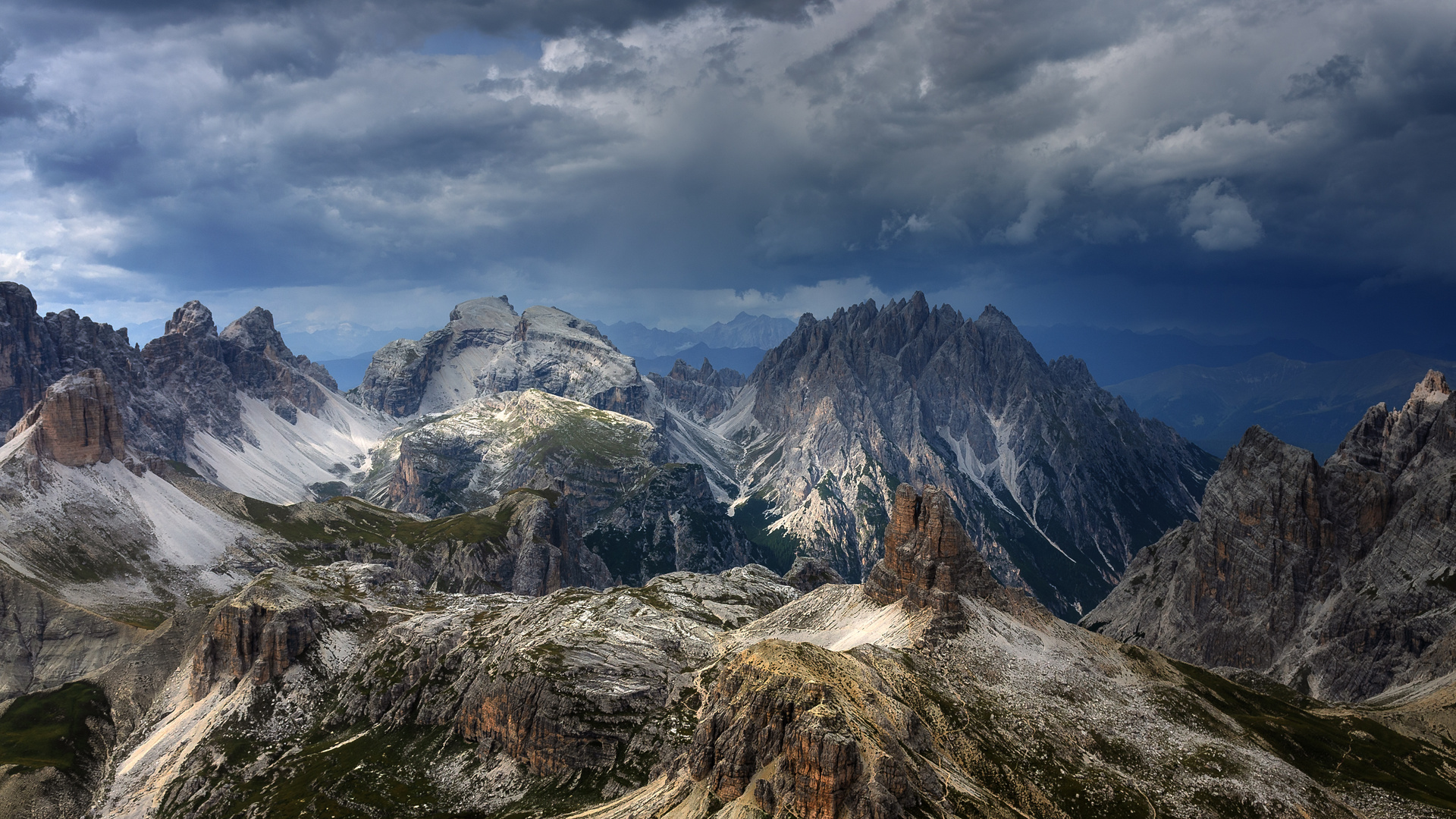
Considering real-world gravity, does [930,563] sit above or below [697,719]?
above

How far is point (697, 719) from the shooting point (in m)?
119

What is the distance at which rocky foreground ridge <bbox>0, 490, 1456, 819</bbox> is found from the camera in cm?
8881

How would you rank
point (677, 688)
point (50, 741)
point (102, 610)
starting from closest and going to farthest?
point (677, 688)
point (50, 741)
point (102, 610)

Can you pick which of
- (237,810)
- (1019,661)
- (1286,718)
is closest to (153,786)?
(237,810)

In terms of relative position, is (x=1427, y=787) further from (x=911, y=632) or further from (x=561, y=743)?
(x=561, y=743)

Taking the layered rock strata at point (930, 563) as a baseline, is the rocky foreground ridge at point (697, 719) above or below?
below

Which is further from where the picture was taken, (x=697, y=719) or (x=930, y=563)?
(x=930, y=563)

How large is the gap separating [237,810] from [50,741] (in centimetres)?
5000

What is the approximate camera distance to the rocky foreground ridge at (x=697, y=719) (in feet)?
291

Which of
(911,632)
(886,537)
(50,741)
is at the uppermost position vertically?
(886,537)

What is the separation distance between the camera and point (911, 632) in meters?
122

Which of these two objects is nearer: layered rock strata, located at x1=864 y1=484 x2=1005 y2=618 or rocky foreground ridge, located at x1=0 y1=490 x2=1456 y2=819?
rocky foreground ridge, located at x1=0 y1=490 x2=1456 y2=819

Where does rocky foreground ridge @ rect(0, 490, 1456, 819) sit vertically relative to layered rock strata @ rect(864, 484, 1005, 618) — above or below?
below

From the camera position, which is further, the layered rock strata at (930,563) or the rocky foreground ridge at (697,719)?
the layered rock strata at (930,563)
